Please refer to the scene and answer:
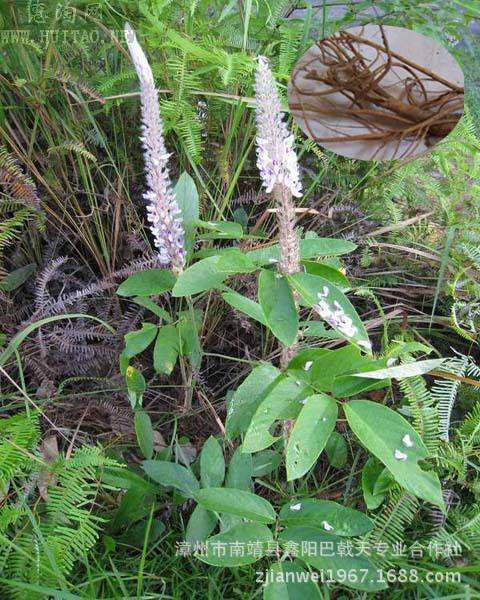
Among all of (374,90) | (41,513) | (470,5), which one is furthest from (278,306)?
(470,5)

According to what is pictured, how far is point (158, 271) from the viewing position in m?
0.96

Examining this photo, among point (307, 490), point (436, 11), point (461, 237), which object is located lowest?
point (307, 490)

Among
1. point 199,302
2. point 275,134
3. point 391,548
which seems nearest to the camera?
point 275,134

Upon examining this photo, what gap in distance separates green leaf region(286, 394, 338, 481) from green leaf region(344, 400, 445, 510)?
0.10 ft

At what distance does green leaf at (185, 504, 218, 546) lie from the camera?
901 mm

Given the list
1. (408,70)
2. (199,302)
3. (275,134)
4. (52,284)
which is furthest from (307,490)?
(408,70)

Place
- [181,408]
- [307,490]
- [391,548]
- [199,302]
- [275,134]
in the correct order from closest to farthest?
[275,134] → [391,548] → [307,490] → [181,408] → [199,302]

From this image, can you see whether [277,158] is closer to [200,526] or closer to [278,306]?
[278,306]

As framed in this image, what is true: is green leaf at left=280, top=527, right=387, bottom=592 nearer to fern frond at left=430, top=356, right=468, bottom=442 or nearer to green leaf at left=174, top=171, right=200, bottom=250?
fern frond at left=430, top=356, right=468, bottom=442

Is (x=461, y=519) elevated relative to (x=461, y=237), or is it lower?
lower

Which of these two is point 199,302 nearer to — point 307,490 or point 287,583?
point 307,490

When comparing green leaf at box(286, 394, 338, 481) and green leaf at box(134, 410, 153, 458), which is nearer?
green leaf at box(286, 394, 338, 481)

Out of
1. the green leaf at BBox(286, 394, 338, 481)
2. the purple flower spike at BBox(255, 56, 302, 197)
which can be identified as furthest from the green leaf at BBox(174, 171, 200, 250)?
the green leaf at BBox(286, 394, 338, 481)

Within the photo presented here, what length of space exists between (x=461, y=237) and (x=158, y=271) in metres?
0.73
